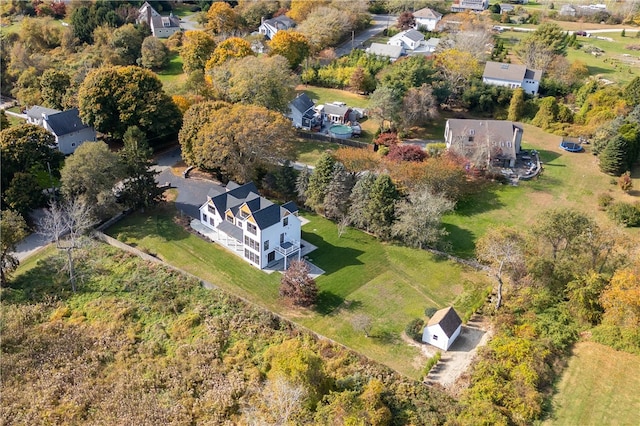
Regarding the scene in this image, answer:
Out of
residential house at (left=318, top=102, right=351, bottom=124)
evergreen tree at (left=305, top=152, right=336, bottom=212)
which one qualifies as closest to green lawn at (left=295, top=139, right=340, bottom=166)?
residential house at (left=318, top=102, right=351, bottom=124)

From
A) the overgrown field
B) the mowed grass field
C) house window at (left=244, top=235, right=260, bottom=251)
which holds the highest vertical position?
house window at (left=244, top=235, right=260, bottom=251)

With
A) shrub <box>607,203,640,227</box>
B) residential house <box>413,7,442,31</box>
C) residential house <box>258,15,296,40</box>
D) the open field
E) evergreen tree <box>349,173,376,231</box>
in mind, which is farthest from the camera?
residential house <box>413,7,442,31</box>

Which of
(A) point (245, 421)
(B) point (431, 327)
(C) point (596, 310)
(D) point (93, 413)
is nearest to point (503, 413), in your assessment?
(B) point (431, 327)

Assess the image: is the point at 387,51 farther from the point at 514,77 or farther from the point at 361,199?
the point at 361,199

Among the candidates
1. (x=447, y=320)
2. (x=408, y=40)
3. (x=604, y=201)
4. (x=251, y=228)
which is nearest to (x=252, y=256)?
(x=251, y=228)

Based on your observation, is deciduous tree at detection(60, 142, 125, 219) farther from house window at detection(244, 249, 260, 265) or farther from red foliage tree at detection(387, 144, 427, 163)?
red foliage tree at detection(387, 144, 427, 163)

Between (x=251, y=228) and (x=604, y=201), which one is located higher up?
(x=251, y=228)

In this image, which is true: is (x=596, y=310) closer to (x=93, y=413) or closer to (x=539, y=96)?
(x=93, y=413)
